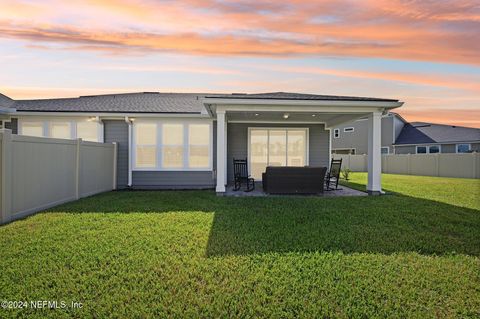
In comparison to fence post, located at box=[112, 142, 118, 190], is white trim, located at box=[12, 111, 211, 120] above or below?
above

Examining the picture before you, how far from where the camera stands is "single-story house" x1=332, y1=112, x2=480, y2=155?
23.5m

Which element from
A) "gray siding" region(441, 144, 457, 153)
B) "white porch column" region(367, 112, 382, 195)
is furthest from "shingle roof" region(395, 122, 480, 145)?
"white porch column" region(367, 112, 382, 195)

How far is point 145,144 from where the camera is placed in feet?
35.3

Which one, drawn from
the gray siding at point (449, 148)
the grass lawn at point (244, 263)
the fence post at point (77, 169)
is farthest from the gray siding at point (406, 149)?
the fence post at point (77, 169)

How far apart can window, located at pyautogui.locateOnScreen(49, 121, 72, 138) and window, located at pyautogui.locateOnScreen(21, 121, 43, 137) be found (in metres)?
0.38

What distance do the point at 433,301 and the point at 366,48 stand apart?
772cm

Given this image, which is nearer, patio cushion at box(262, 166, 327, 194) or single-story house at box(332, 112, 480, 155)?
patio cushion at box(262, 166, 327, 194)

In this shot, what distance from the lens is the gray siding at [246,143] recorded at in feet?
39.6

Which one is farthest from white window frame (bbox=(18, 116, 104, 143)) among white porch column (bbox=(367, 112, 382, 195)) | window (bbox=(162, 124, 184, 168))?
white porch column (bbox=(367, 112, 382, 195))

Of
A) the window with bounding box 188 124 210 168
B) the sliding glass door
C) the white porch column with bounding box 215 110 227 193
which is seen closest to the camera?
the white porch column with bounding box 215 110 227 193

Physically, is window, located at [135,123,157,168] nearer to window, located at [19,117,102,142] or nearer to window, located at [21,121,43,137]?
window, located at [19,117,102,142]

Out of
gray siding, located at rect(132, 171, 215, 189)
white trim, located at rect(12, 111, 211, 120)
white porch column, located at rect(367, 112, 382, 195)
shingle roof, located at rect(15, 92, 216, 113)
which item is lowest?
gray siding, located at rect(132, 171, 215, 189)

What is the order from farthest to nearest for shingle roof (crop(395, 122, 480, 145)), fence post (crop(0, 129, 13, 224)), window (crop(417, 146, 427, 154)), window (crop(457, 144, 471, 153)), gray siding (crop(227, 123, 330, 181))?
window (crop(417, 146, 427, 154)) < shingle roof (crop(395, 122, 480, 145)) < window (crop(457, 144, 471, 153)) < gray siding (crop(227, 123, 330, 181)) < fence post (crop(0, 129, 13, 224))

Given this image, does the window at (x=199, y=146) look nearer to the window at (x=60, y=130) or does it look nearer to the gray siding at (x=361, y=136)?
the window at (x=60, y=130)
